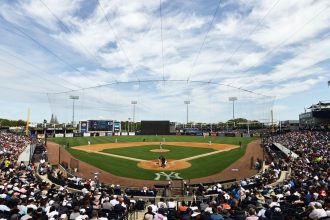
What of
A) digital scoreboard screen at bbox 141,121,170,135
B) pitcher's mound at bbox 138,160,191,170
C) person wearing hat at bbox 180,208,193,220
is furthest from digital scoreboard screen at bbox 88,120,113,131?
person wearing hat at bbox 180,208,193,220

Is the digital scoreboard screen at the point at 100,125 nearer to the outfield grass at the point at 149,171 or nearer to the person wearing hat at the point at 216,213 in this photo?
the outfield grass at the point at 149,171

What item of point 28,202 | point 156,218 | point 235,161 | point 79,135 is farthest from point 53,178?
point 79,135

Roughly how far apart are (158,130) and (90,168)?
5794 centimetres

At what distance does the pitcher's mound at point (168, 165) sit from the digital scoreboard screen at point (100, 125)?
62470 mm

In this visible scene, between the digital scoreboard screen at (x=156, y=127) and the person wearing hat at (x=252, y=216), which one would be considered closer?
the person wearing hat at (x=252, y=216)

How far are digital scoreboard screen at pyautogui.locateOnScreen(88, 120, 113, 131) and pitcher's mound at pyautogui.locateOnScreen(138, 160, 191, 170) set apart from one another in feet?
205

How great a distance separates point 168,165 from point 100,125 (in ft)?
220

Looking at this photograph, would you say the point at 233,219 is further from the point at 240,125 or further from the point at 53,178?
the point at 240,125

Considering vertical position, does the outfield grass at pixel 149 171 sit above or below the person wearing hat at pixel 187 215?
below

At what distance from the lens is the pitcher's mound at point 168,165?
32562mm

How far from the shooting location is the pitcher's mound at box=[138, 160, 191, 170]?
107ft

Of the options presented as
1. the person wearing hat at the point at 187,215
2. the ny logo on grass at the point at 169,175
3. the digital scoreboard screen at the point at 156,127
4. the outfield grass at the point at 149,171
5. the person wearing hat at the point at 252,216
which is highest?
the digital scoreboard screen at the point at 156,127

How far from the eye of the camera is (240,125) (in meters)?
126

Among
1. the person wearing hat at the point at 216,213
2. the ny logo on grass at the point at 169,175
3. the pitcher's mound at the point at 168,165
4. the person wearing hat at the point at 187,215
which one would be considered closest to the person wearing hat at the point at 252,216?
the person wearing hat at the point at 216,213
